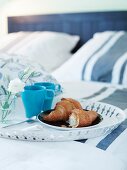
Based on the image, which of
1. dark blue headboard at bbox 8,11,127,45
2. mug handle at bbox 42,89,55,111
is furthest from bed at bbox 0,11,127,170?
mug handle at bbox 42,89,55,111

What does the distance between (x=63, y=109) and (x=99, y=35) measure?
130 centimetres

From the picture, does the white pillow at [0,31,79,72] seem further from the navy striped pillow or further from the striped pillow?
the navy striped pillow

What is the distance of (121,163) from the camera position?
79cm

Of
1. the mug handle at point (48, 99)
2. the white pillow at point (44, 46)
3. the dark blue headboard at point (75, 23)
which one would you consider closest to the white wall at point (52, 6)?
the dark blue headboard at point (75, 23)

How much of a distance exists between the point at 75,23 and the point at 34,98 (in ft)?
5.20

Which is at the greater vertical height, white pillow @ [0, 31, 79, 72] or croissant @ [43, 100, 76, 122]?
white pillow @ [0, 31, 79, 72]

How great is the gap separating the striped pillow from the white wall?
12.8 inches

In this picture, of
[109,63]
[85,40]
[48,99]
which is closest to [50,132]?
[48,99]

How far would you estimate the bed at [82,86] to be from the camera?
79 cm

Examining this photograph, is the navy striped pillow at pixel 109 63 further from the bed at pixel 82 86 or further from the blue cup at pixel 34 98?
the blue cup at pixel 34 98

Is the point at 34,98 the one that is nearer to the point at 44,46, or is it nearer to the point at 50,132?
the point at 50,132

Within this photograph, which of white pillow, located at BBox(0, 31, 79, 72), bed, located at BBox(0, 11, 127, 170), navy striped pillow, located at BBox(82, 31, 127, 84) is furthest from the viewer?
white pillow, located at BBox(0, 31, 79, 72)

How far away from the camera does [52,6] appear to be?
2.61 metres

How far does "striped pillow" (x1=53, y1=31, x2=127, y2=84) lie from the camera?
1.77 m
